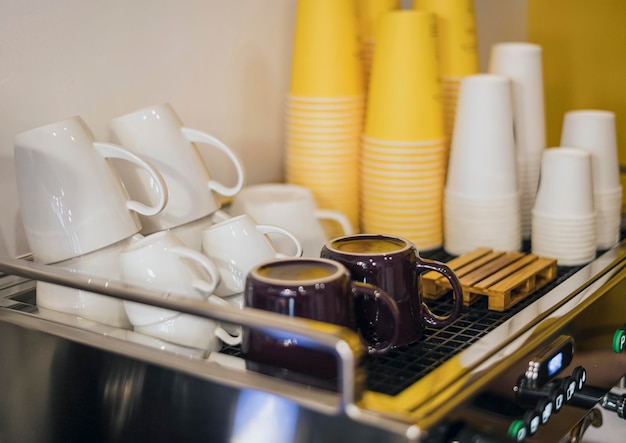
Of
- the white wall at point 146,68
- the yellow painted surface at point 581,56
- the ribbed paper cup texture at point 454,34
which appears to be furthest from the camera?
the yellow painted surface at point 581,56

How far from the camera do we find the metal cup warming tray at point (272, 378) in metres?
0.66

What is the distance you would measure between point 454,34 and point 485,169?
0.22m

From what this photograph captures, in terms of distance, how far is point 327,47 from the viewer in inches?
45.3

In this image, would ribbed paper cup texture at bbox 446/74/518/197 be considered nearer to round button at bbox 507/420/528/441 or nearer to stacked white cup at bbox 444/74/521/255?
stacked white cup at bbox 444/74/521/255

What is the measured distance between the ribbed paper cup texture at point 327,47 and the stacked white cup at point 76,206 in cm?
36

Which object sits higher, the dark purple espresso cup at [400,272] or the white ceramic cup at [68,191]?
the white ceramic cup at [68,191]

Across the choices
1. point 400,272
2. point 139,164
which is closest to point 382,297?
point 400,272

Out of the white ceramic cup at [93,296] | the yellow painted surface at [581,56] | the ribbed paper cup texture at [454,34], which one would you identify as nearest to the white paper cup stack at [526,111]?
the ribbed paper cup texture at [454,34]

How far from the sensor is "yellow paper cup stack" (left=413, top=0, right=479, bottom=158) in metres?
1.21

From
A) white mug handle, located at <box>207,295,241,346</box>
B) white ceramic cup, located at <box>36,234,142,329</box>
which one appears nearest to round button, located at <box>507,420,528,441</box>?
white mug handle, located at <box>207,295,241,346</box>

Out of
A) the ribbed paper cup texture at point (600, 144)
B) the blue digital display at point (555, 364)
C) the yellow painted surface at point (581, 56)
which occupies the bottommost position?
the blue digital display at point (555, 364)

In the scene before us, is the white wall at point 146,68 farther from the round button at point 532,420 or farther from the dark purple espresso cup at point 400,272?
the round button at point 532,420

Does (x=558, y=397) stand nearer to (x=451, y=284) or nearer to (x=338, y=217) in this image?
(x=451, y=284)

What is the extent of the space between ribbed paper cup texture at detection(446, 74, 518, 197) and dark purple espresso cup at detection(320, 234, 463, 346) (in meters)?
0.29
